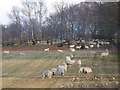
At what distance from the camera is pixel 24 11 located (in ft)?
175

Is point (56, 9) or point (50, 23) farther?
point (50, 23)

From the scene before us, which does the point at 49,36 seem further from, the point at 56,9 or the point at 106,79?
the point at 106,79

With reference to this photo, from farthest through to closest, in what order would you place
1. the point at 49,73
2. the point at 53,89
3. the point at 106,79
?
1. the point at 49,73
2. the point at 106,79
3. the point at 53,89

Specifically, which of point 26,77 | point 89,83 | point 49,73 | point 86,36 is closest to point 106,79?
point 89,83

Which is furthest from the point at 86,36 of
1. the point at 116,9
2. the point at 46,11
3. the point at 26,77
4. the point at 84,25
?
the point at 26,77

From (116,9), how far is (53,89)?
13.4 m

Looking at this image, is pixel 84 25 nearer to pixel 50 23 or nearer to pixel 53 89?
pixel 50 23

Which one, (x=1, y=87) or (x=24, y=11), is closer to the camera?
(x=1, y=87)

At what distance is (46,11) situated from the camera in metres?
55.5

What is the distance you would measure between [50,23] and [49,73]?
43526mm

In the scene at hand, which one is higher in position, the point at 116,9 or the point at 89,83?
the point at 116,9

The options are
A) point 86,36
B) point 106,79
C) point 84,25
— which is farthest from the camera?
point 84,25

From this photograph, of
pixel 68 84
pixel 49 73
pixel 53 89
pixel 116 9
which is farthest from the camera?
pixel 116 9

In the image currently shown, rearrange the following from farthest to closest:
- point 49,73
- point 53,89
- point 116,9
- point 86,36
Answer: point 86,36 → point 116,9 → point 49,73 → point 53,89
